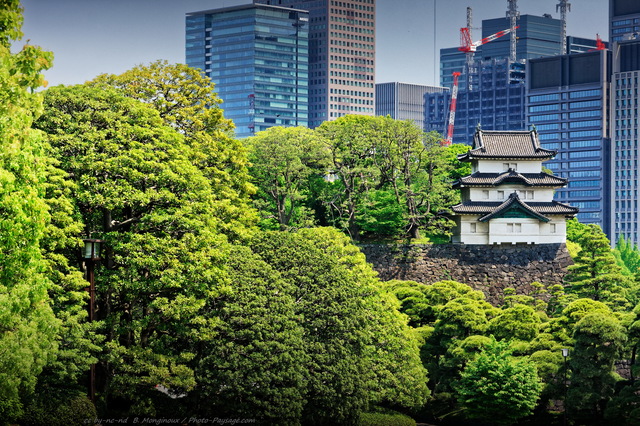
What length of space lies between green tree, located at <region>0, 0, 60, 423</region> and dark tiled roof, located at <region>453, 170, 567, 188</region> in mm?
46572

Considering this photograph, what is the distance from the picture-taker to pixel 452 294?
6575 cm

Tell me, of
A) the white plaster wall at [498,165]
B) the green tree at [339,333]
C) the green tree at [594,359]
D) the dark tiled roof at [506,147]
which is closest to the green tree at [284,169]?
the dark tiled roof at [506,147]

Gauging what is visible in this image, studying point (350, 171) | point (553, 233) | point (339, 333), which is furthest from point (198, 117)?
point (553, 233)

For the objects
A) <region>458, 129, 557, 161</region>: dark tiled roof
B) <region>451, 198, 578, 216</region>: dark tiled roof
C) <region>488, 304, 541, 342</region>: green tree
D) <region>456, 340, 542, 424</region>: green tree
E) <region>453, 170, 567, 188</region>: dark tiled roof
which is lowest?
<region>456, 340, 542, 424</region>: green tree

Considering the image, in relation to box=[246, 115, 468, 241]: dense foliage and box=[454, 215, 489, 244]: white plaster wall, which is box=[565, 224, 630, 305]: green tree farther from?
box=[246, 115, 468, 241]: dense foliage

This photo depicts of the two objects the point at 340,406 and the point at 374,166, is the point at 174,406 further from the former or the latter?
the point at 374,166

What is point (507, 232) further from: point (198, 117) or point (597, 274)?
point (198, 117)

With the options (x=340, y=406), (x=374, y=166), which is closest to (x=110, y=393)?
(x=340, y=406)

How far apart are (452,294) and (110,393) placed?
2940 cm

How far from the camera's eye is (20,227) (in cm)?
3077

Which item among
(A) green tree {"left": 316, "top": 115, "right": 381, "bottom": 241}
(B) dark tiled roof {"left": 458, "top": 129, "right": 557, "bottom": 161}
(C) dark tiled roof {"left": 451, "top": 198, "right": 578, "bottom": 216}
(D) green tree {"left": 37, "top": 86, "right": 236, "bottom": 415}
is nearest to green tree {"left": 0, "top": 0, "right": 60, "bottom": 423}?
(D) green tree {"left": 37, "top": 86, "right": 236, "bottom": 415}

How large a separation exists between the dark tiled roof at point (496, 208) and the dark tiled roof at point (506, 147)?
133 inches

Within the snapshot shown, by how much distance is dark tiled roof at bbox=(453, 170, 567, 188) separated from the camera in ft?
255

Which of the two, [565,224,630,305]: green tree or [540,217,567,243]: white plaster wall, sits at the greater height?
[540,217,567,243]: white plaster wall
